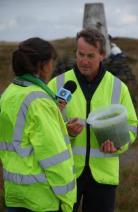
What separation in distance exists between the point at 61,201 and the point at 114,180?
2.87ft

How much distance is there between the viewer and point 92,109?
415cm

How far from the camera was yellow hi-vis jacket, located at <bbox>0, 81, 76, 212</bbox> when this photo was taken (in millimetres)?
3256

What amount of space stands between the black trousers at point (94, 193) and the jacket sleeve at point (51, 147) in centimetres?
84

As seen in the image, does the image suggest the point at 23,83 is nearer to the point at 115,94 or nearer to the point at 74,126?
the point at 74,126

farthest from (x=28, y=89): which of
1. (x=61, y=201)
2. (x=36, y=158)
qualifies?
(x=61, y=201)

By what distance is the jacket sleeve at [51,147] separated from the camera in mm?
3244

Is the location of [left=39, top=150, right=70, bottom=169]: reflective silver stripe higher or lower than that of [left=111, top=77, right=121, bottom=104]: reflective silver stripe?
lower

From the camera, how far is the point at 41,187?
3334 millimetres

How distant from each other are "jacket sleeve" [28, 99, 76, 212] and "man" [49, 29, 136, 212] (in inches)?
31.6

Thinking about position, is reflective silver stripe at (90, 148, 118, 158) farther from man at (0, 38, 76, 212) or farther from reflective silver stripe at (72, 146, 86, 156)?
man at (0, 38, 76, 212)

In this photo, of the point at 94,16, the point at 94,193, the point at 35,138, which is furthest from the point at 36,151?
the point at 94,16

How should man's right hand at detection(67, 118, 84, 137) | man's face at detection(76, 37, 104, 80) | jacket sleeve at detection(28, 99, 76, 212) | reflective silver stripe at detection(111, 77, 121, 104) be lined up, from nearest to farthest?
jacket sleeve at detection(28, 99, 76, 212) → man's right hand at detection(67, 118, 84, 137) → man's face at detection(76, 37, 104, 80) → reflective silver stripe at detection(111, 77, 121, 104)

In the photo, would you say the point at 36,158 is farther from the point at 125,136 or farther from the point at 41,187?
the point at 125,136

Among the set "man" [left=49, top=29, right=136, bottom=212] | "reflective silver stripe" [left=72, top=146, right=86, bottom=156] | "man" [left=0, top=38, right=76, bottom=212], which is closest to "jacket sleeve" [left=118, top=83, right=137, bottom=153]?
"man" [left=49, top=29, right=136, bottom=212]
